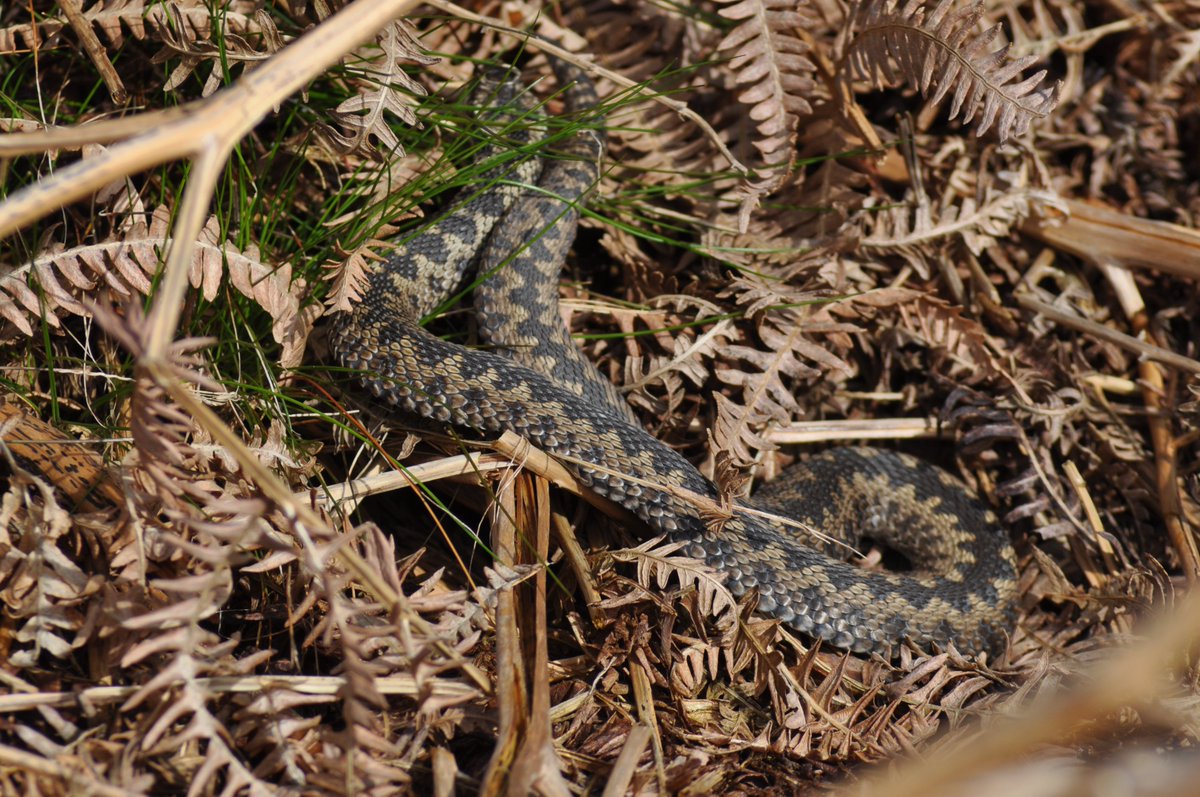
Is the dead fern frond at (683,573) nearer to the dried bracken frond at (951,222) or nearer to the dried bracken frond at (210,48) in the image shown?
the dried bracken frond at (951,222)

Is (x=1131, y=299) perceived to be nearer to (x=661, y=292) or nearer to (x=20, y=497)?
(x=661, y=292)

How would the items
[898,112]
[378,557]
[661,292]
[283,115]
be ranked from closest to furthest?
[378,557]
[283,115]
[661,292]
[898,112]

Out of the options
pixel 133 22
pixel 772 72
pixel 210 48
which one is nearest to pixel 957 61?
pixel 772 72

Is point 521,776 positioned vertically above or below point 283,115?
below

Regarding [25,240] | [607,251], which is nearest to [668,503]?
[607,251]

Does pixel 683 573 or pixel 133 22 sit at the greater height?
pixel 133 22

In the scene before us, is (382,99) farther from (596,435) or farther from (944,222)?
(944,222)

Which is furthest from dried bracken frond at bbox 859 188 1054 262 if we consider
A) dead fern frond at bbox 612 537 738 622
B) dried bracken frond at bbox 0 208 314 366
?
dried bracken frond at bbox 0 208 314 366
